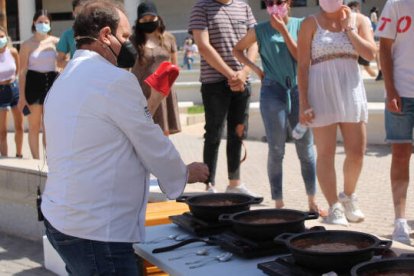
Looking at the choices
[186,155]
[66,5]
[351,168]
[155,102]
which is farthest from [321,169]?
[66,5]

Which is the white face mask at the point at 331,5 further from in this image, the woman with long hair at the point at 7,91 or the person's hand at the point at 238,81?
the woman with long hair at the point at 7,91

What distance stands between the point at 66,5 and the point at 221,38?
3601cm

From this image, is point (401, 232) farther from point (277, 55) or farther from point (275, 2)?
point (275, 2)

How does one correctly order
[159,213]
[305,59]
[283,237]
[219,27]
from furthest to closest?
[219,27]
[305,59]
[159,213]
[283,237]

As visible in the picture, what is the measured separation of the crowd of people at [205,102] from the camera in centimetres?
290

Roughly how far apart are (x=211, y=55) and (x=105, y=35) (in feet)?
10.2

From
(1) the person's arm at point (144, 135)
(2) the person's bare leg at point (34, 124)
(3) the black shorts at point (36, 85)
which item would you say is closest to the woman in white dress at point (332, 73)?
(1) the person's arm at point (144, 135)

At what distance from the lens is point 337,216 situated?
5.30 meters

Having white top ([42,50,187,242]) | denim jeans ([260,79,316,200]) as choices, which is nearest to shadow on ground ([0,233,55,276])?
denim jeans ([260,79,316,200])

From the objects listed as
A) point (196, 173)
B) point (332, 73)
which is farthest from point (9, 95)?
point (196, 173)

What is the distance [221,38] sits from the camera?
6246mm

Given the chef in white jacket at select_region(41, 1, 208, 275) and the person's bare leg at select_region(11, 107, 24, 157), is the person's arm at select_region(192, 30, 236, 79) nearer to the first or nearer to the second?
the chef in white jacket at select_region(41, 1, 208, 275)

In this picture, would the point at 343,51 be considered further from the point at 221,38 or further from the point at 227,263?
the point at 227,263

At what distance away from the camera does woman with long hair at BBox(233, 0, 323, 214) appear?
19.0 feet
